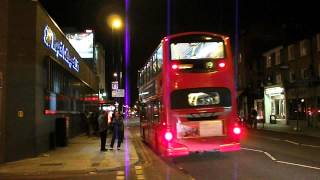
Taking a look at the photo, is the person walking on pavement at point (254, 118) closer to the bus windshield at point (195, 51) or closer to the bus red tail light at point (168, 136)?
the bus windshield at point (195, 51)

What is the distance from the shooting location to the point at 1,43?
17.8 metres

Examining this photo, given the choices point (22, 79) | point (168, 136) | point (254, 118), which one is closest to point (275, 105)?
point (254, 118)

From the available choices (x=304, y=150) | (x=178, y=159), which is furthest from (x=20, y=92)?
(x=304, y=150)

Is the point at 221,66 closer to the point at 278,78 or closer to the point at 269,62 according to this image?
the point at 278,78

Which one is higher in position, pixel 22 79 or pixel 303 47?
pixel 303 47

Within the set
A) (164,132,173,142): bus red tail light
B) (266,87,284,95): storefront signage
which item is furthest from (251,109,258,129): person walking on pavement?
(164,132,173,142): bus red tail light

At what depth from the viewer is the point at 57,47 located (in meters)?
24.0

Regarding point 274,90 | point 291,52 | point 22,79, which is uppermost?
point 291,52

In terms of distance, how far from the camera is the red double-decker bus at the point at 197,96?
17.1m

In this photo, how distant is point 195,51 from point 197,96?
1.54 meters

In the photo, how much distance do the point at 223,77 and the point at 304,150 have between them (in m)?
5.45

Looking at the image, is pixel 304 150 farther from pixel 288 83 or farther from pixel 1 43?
pixel 288 83

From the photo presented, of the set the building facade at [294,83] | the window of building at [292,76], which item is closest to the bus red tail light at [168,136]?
the building facade at [294,83]

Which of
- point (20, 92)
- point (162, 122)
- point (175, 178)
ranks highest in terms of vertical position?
point (20, 92)
